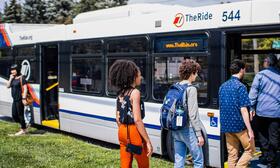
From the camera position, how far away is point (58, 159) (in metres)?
8.72

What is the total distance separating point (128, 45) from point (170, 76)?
4.94 feet

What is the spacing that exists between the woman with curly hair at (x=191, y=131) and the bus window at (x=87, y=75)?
4785mm

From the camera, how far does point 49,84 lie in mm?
13195

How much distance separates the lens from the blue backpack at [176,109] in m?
5.65

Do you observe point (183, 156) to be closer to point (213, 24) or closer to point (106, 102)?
point (213, 24)

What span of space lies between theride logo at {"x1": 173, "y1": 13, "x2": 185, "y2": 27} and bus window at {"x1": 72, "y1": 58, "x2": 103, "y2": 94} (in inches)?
103

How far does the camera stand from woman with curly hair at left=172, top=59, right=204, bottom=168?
222 inches

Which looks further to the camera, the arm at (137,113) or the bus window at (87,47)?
the bus window at (87,47)

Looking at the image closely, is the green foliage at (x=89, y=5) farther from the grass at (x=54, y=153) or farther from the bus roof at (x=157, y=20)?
the grass at (x=54, y=153)

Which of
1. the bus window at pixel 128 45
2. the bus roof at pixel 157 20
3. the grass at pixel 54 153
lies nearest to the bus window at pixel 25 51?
the bus roof at pixel 157 20

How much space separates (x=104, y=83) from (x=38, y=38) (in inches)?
150

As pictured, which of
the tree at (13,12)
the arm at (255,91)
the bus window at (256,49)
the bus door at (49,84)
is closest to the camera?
the arm at (255,91)

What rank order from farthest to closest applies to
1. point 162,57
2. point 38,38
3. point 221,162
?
point 38,38 → point 162,57 → point 221,162

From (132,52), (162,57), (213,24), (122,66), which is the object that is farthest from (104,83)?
(122,66)
